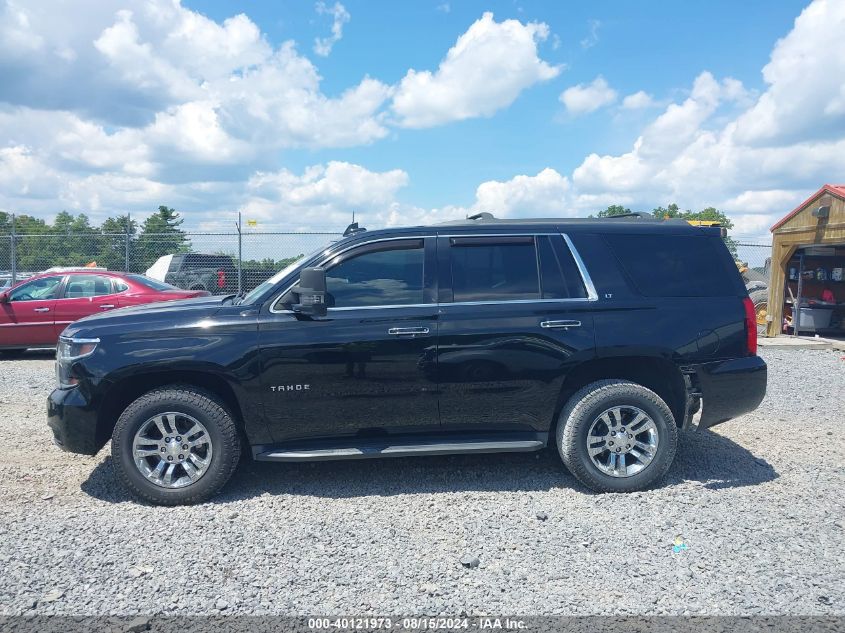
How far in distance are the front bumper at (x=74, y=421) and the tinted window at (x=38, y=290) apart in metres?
6.72

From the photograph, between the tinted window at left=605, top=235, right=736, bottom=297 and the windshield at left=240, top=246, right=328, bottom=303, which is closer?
the windshield at left=240, top=246, right=328, bottom=303

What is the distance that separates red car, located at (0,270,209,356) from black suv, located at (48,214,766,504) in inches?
229

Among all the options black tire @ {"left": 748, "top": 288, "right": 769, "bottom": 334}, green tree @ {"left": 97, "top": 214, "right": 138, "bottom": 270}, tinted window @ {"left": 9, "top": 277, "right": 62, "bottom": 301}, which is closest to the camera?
tinted window @ {"left": 9, "top": 277, "right": 62, "bottom": 301}

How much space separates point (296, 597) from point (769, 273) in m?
14.5

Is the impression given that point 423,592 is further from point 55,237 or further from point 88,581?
point 55,237

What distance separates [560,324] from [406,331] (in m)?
1.12

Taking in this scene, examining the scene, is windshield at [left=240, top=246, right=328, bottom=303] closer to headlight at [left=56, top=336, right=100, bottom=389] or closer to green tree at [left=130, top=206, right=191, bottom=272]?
headlight at [left=56, top=336, right=100, bottom=389]

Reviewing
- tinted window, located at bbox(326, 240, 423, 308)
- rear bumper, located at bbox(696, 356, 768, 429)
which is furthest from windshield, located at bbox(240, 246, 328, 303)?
rear bumper, located at bbox(696, 356, 768, 429)

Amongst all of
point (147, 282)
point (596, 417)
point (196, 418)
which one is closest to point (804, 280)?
point (596, 417)

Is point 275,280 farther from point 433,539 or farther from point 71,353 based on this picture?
point 433,539

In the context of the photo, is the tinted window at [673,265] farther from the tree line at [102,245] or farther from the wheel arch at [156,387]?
the tree line at [102,245]

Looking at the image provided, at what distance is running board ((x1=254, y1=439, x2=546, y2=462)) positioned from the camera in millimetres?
4199

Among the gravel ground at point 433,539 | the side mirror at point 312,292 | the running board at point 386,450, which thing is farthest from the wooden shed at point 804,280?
the side mirror at point 312,292

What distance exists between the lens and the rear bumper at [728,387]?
176 inches
